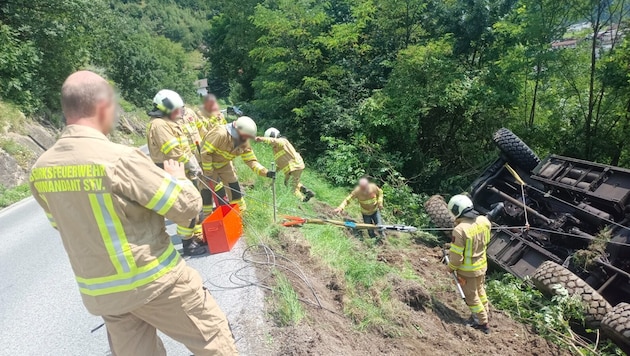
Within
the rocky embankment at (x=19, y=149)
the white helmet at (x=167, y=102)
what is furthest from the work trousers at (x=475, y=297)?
the rocky embankment at (x=19, y=149)

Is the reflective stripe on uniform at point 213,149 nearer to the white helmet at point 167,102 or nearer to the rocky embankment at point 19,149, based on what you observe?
the white helmet at point 167,102

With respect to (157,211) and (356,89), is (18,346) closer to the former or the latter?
(157,211)

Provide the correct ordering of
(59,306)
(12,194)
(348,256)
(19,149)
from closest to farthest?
(59,306) < (348,256) < (12,194) < (19,149)

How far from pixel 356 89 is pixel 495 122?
4.50 metres

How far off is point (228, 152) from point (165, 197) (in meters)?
3.35

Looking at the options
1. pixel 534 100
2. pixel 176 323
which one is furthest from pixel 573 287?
pixel 534 100

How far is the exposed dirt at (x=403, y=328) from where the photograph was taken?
316 cm

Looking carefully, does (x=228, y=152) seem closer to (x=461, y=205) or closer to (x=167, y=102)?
(x=167, y=102)

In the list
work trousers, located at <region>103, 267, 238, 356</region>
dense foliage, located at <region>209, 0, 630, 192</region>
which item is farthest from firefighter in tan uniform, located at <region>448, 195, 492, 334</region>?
dense foliage, located at <region>209, 0, 630, 192</region>

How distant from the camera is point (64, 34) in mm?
15547

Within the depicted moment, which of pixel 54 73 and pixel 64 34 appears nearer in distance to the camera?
pixel 64 34

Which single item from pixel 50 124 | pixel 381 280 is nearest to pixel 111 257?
pixel 381 280

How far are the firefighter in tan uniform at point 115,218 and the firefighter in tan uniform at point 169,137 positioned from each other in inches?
93.9

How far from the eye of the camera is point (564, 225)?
595 centimetres
